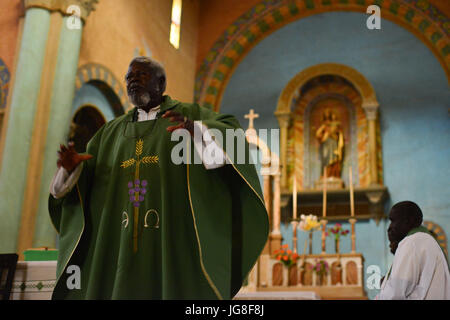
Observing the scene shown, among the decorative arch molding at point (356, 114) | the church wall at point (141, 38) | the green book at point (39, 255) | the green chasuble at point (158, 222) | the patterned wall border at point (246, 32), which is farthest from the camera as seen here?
the patterned wall border at point (246, 32)

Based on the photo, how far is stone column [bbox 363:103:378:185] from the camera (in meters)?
11.1

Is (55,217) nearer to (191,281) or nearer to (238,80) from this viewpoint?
(191,281)

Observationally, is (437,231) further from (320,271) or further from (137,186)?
(137,186)

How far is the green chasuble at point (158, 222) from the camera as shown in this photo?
261cm

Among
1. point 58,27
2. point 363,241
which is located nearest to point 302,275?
point 363,241

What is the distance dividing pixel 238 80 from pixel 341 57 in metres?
2.30

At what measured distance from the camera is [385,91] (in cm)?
1175

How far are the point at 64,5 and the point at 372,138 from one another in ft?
21.1

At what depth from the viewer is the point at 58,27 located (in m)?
7.55

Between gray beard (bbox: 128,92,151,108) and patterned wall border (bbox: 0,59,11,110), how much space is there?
4.61 m

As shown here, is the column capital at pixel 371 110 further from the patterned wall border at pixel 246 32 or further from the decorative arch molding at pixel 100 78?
the decorative arch molding at pixel 100 78

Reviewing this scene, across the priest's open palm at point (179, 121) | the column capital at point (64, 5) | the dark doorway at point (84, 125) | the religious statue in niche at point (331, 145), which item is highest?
the column capital at point (64, 5)

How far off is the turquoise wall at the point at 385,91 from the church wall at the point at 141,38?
122 centimetres

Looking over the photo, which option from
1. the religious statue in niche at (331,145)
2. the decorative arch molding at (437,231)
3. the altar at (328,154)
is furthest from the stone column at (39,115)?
the decorative arch molding at (437,231)
